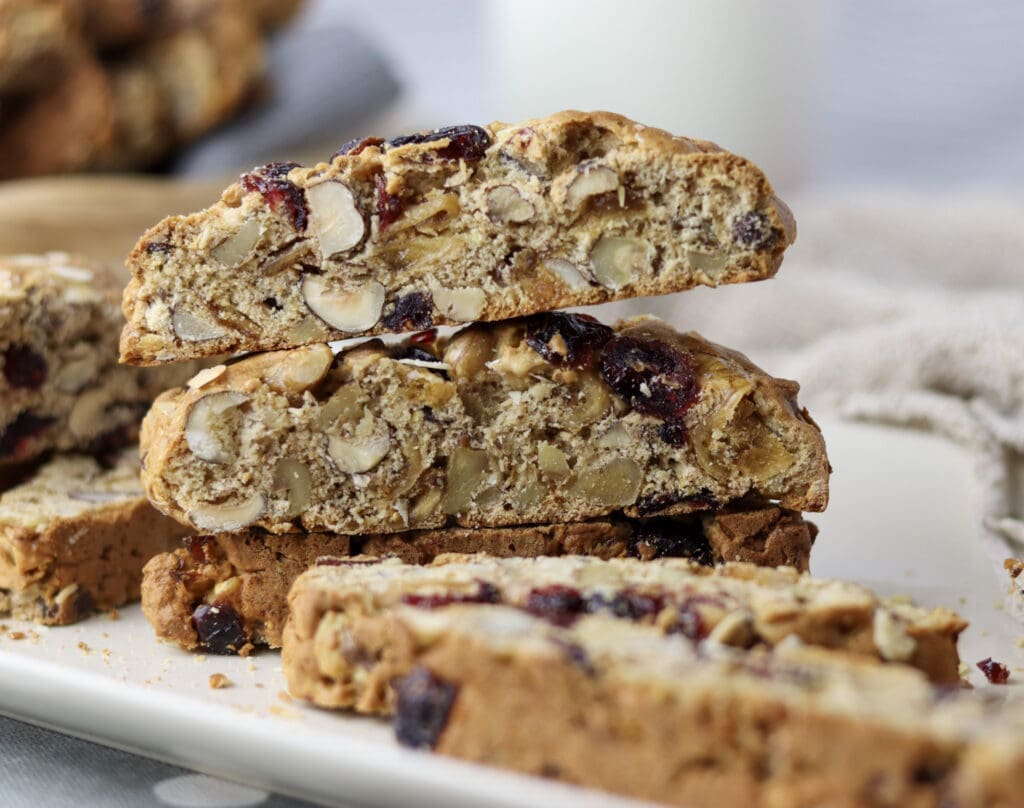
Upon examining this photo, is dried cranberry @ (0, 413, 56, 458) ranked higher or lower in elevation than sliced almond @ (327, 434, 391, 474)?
lower

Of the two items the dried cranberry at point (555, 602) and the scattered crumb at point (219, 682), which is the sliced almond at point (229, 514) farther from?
the dried cranberry at point (555, 602)

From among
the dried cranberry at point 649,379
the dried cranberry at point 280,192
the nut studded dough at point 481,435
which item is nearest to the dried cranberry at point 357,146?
the dried cranberry at point 280,192

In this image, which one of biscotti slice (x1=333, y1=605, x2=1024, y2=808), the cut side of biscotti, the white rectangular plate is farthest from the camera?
the cut side of biscotti

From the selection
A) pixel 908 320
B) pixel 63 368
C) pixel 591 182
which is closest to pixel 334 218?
pixel 591 182

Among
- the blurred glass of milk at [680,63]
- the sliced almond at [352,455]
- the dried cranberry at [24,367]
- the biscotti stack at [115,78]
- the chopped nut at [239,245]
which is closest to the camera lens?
the chopped nut at [239,245]

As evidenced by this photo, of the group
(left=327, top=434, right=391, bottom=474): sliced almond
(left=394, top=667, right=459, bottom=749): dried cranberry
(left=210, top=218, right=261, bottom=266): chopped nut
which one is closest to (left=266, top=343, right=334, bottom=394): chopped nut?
(left=327, top=434, right=391, bottom=474): sliced almond

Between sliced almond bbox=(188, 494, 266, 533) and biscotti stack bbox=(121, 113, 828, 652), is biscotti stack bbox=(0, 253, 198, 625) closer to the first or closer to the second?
biscotti stack bbox=(121, 113, 828, 652)

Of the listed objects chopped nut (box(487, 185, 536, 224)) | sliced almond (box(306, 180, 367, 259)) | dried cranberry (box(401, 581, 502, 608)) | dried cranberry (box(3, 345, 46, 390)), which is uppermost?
chopped nut (box(487, 185, 536, 224))
